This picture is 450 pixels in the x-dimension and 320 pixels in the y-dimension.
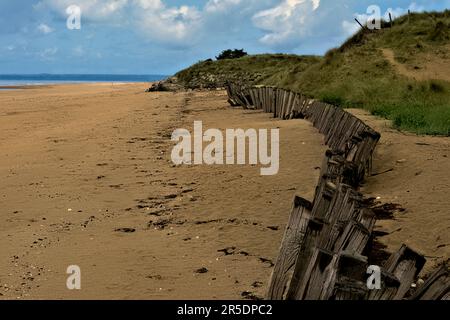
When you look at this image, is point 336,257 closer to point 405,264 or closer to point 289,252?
point 405,264

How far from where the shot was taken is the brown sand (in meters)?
5.22

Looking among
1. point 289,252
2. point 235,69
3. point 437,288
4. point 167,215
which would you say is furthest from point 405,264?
point 235,69

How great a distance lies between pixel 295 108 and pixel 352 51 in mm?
10302

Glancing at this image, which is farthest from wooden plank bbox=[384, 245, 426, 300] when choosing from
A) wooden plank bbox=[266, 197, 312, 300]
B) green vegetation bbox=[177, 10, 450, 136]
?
green vegetation bbox=[177, 10, 450, 136]

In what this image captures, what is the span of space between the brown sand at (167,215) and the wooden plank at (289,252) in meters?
0.61

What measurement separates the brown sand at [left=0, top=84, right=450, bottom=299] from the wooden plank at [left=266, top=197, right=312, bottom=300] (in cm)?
61

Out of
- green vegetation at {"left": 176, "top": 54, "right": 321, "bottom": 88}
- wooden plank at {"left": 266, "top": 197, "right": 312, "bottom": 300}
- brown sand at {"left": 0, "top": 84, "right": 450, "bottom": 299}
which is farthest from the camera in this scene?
green vegetation at {"left": 176, "top": 54, "right": 321, "bottom": 88}

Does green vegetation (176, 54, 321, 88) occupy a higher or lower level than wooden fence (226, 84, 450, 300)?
higher

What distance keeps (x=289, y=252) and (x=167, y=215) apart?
3.25m

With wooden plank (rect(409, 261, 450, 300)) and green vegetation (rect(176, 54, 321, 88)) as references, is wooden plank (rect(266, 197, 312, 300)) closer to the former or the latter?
wooden plank (rect(409, 261, 450, 300))

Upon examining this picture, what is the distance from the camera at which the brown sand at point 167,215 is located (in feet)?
17.1

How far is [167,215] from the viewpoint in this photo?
7258 mm

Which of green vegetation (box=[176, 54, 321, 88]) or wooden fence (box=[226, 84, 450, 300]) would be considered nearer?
wooden fence (box=[226, 84, 450, 300])
